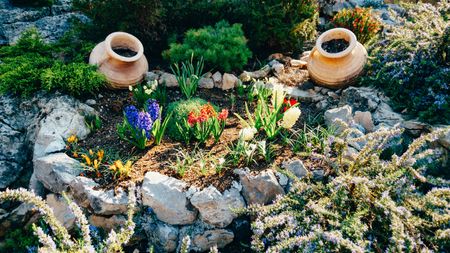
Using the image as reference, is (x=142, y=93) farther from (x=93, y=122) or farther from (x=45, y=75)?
(x=45, y=75)

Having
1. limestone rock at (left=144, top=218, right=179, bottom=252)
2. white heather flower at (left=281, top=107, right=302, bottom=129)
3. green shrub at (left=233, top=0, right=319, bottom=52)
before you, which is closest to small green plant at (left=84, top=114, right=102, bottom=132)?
limestone rock at (left=144, top=218, right=179, bottom=252)

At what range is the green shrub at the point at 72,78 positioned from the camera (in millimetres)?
4711

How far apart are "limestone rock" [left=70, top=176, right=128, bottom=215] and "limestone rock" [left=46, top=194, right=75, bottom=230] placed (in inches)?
8.6

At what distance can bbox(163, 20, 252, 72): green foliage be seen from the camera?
5.20 metres

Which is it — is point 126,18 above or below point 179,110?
above

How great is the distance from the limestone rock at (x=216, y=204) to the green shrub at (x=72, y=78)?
1883 millimetres

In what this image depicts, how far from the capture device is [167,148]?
4.33 metres

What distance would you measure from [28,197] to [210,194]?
4.73ft

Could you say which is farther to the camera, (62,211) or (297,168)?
(62,211)

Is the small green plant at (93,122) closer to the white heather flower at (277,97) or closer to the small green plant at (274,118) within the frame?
the small green plant at (274,118)

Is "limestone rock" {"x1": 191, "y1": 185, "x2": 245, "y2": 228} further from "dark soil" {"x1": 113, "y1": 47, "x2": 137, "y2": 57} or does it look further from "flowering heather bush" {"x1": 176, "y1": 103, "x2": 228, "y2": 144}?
"dark soil" {"x1": 113, "y1": 47, "x2": 137, "y2": 57}

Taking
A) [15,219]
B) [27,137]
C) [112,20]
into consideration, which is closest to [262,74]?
[112,20]

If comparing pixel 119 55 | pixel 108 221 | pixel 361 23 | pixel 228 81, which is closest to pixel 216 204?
pixel 108 221

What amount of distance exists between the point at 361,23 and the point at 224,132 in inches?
102
